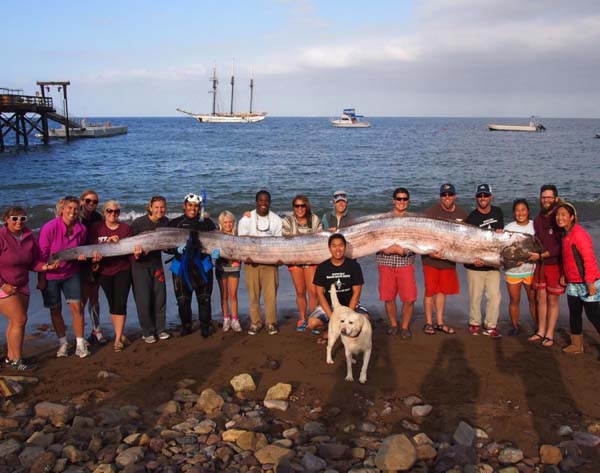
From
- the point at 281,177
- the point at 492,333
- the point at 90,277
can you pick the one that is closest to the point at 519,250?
the point at 492,333

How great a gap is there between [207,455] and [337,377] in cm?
196

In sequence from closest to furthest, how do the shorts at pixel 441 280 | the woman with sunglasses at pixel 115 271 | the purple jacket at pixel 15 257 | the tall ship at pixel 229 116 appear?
the purple jacket at pixel 15 257, the woman with sunglasses at pixel 115 271, the shorts at pixel 441 280, the tall ship at pixel 229 116

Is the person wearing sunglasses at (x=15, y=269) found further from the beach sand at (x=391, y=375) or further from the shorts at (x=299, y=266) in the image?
the shorts at (x=299, y=266)

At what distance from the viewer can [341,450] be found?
4391mm

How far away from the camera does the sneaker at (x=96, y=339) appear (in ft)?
23.7

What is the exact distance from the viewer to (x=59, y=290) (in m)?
6.66

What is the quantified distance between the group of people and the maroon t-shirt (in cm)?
1

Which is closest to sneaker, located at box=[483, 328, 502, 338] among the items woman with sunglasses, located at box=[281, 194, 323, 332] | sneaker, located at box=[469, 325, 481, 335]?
sneaker, located at box=[469, 325, 481, 335]

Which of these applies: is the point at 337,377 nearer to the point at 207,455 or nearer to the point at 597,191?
the point at 207,455

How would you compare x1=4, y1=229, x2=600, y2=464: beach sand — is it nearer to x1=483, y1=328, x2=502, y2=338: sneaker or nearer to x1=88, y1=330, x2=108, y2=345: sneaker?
x1=483, y1=328, x2=502, y2=338: sneaker

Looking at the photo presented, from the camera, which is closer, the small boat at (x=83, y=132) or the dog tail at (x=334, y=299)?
the dog tail at (x=334, y=299)

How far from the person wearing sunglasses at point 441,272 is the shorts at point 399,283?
11.4 inches

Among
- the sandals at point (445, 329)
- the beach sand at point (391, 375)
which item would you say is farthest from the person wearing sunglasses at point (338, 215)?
the sandals at point (445, 329)

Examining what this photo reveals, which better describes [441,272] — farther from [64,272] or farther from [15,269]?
[15,269]
